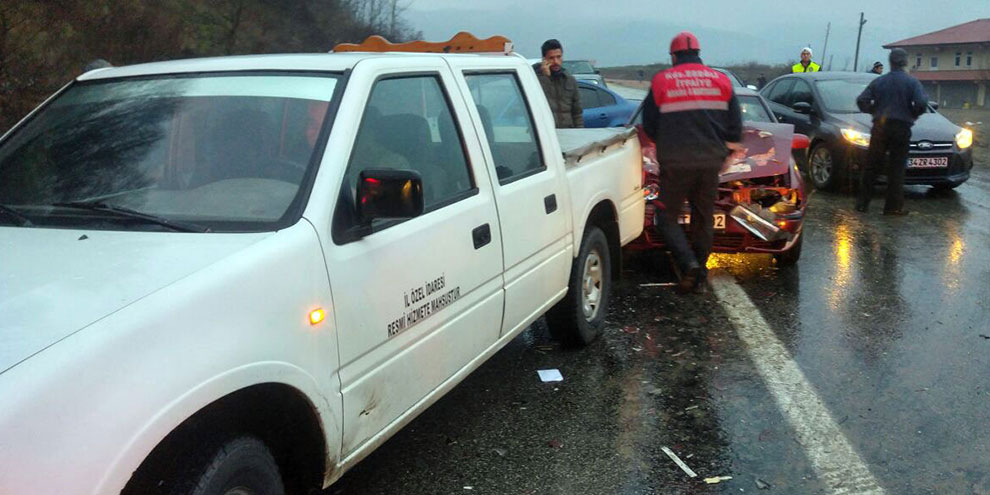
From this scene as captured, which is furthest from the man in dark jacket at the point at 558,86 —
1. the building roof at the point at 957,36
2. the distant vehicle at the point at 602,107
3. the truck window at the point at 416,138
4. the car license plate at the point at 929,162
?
the building roof at the point at 957,36

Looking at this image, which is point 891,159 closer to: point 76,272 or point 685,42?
point 685,42

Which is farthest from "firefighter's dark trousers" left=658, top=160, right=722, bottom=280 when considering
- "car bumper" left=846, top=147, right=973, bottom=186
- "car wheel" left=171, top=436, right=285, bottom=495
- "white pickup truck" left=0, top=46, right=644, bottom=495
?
"car bumper" left=846, top=147, right=973, bottom=186

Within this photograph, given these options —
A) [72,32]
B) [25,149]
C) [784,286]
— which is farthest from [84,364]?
[72,32]

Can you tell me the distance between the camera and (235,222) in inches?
115

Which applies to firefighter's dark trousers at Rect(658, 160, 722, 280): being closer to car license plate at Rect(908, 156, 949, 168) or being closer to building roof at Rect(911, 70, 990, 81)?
car license plate at Rect(908, 156, 949, 168)

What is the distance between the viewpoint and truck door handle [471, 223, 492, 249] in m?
3.77

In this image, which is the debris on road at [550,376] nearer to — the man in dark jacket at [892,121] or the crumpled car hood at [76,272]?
the crumpled car hood at [76,272]

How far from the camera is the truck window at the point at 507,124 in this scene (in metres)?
4.31

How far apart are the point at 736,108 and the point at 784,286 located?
1.59 meters

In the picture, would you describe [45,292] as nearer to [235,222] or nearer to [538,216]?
[235,222]

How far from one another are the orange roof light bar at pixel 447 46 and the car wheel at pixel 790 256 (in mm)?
3177

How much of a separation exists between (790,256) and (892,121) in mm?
3407

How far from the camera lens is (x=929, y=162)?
36.6 feet

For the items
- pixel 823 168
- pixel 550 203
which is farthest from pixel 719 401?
pixel 823 168
